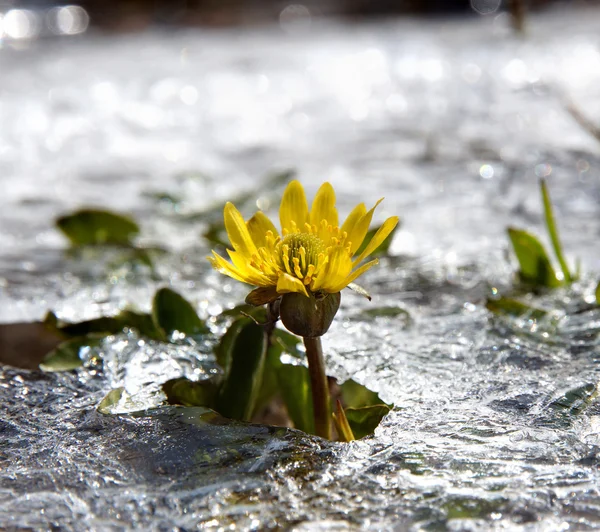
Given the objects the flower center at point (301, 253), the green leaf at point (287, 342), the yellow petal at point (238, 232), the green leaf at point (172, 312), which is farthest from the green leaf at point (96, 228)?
the flower center at point (301, 253)

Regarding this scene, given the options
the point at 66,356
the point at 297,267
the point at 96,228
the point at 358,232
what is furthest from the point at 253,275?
the point at 96,228

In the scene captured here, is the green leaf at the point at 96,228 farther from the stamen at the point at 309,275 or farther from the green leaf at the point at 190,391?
the stamen at the point at 309,275

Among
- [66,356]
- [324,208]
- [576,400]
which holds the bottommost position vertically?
[576,400]

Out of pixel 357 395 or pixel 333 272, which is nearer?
pixel 333 272

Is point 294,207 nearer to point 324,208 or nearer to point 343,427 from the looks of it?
point 324,208

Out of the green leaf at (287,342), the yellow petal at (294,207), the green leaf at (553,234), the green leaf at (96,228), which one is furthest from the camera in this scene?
the green leaf at (96,228)

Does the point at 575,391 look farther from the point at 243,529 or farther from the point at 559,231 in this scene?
the point at 559,231

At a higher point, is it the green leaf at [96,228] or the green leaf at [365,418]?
the green leaf at [96,228]
